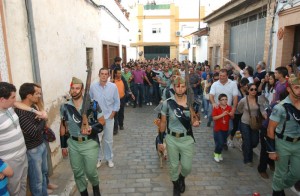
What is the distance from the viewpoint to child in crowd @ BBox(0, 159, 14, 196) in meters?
2.75

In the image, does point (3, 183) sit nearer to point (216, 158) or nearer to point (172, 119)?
point (172, 119)

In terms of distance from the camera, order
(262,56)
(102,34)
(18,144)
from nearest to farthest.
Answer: (18,144), (262,56), (102,34)

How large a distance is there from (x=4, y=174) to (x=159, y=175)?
9.53ft

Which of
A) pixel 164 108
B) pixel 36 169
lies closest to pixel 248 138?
pixel 164 108

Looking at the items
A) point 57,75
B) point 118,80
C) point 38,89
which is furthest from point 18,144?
point 118,80

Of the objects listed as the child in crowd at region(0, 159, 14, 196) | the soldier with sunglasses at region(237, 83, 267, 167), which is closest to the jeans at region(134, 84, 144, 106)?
the soldier with sunglasses at region(237, 83, 267, 167)

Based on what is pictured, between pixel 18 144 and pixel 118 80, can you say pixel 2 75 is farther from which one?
pixel 118 80

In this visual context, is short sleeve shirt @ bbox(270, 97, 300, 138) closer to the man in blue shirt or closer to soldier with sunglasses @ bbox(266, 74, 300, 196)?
soldier with sunglasses @ bbox(266, 74, 300, 196)

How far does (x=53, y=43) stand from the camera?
5.29m

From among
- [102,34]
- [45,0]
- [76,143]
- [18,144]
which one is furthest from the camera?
[102,34]

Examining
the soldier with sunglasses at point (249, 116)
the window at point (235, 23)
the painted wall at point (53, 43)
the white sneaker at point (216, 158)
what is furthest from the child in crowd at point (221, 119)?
the window at point (235, 23)

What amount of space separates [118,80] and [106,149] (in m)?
2.70

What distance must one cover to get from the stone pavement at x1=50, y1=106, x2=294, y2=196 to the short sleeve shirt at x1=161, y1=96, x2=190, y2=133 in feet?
3.86

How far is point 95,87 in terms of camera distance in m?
5.30
